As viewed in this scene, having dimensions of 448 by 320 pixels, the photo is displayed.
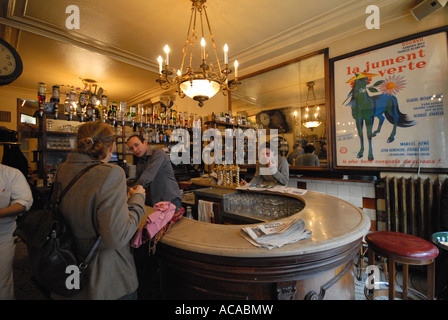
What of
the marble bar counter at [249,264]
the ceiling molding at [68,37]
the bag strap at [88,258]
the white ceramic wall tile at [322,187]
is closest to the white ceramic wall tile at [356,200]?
the white ceramic wall tile at [322,187]

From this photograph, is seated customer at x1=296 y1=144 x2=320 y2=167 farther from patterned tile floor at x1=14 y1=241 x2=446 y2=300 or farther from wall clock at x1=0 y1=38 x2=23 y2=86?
wall clock at x1=0 y1=38 x2=23 y2=86

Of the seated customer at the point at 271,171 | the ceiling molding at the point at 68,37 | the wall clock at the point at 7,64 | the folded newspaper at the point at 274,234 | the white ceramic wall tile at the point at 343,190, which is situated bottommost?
the white ceramic wall tile at the point at 343,190

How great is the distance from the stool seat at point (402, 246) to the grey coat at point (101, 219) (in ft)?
6.83

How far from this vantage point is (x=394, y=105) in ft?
9.50

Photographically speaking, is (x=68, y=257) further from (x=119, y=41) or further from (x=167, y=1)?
(x=119, y=41)

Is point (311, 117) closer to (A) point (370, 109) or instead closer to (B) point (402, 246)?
(A) point (370, 109)

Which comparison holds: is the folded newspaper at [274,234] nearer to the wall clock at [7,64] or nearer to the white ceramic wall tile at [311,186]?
the white ceramic wall tile at [311,186]

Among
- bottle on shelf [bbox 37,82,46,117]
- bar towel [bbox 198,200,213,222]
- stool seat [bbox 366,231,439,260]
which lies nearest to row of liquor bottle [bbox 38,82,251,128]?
bottle on shelf [bbox 37,82,46,117]

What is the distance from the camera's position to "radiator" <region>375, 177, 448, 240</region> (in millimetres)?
2512

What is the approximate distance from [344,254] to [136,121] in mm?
4141

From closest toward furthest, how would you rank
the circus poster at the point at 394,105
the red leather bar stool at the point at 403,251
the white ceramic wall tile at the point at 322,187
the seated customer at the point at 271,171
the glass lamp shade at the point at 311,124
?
the red leather bar stool at the point at 403,251
the circus poster at the point at 394,105
the seated customer at the point at 271,171
the white ceramic wall tile at the point at 322,187
the glass lamp shade at the point at 311,124

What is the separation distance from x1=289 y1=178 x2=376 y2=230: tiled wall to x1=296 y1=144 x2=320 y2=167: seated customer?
12.1 inches

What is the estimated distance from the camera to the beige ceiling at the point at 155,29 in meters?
2.80
